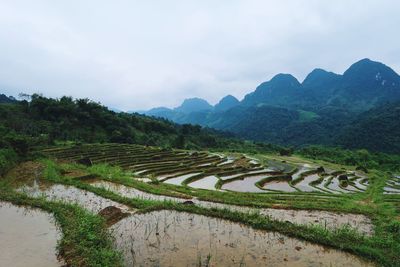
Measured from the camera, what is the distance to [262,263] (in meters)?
9.02

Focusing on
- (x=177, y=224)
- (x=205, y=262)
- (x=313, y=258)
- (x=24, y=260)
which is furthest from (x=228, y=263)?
(x=24, y=260)

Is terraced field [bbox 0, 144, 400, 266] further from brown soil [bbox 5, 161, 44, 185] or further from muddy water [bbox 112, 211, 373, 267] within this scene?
brown soil [bbox 5, 161, 44, 185]

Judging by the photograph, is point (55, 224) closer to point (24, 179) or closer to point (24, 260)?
point (24, 260)

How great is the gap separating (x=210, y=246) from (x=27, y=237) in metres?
6.04

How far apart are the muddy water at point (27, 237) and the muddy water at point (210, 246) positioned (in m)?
2.06

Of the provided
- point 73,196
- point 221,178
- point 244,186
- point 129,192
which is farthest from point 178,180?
point 73,196

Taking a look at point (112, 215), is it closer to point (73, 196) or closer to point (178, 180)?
point (73, 196)

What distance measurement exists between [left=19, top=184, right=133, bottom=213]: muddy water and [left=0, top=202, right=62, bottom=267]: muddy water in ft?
6.90

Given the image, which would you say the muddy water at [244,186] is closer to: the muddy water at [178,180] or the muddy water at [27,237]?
the muddy water at [178,180]

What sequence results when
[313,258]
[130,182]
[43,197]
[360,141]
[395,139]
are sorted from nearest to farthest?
[313,258], [43,197], [130,182], [395,139], [360,141]

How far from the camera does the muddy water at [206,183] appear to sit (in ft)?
76.9

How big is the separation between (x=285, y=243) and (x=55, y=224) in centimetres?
838

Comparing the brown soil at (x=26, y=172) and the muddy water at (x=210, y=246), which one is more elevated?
the brown soil at (x=26, y=172)

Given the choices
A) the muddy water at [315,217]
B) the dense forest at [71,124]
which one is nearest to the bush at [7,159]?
the muddy water at [315,217]
